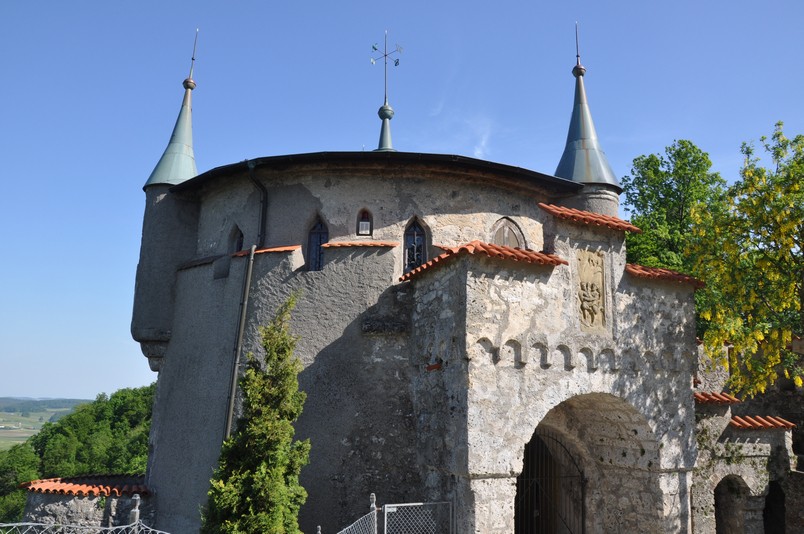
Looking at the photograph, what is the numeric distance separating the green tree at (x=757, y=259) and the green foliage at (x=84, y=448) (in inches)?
1569

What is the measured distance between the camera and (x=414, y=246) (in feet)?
40.8

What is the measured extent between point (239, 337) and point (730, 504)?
11149mm

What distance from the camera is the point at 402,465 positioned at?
1091cm

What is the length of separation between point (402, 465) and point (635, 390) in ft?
14.4

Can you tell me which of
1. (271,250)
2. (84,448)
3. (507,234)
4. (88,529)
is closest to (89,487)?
(88,529)

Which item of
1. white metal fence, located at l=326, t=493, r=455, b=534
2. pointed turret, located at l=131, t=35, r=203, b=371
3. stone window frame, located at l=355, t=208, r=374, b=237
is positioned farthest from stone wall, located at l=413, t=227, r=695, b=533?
pointed turret, located at l=131, t=35, r=203, b=371

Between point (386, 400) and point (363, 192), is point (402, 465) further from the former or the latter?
point (363, 192)

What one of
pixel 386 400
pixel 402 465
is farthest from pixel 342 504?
pixel 386 400

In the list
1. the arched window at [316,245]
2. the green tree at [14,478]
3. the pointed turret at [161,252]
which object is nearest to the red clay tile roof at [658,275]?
the arched window at [316,245]

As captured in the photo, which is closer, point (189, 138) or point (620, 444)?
point (620, 444)

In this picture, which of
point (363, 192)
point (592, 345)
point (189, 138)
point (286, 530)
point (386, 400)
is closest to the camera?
point (286, 530)

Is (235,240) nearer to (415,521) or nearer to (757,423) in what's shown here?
(415,521)

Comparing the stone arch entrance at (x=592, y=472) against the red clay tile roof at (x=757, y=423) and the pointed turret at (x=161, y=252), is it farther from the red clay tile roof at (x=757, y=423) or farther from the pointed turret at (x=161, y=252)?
the pointed turret at (x=161, y=252)

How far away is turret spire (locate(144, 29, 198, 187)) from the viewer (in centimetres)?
1523
